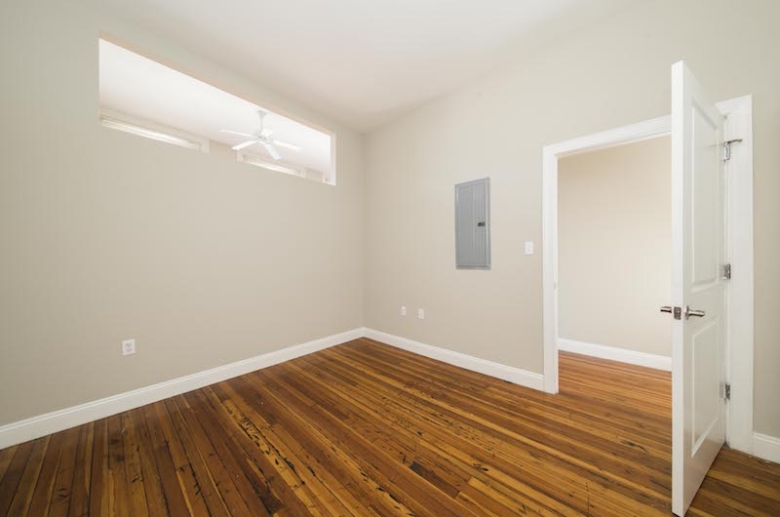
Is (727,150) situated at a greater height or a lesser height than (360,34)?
lesser

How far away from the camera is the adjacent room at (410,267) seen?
1419 millimetres

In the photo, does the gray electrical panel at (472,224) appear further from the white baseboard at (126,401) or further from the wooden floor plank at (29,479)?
the wooden floor plank at (29,479)

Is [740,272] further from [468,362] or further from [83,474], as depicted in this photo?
[83,474]

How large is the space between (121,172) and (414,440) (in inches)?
114

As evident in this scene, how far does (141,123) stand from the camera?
4059 mm

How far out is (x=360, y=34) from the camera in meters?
2.25

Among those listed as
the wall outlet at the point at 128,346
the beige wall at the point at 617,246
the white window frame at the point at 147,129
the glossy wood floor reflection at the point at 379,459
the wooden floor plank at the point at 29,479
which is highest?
the white window frame at the point at 147,129

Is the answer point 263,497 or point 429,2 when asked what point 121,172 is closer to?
point 263,497

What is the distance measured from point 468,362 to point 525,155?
6.86 feet

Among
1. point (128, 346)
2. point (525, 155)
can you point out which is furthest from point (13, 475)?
point (525, 155)

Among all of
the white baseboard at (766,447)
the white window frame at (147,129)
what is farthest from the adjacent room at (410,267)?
the white window frame at (147,129)

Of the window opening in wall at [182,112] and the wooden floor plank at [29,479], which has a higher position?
the window opening in wall at [182,112]

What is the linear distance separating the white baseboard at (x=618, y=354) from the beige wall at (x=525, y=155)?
1.29 m

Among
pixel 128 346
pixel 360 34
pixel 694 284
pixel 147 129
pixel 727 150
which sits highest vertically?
pixel 147 129
